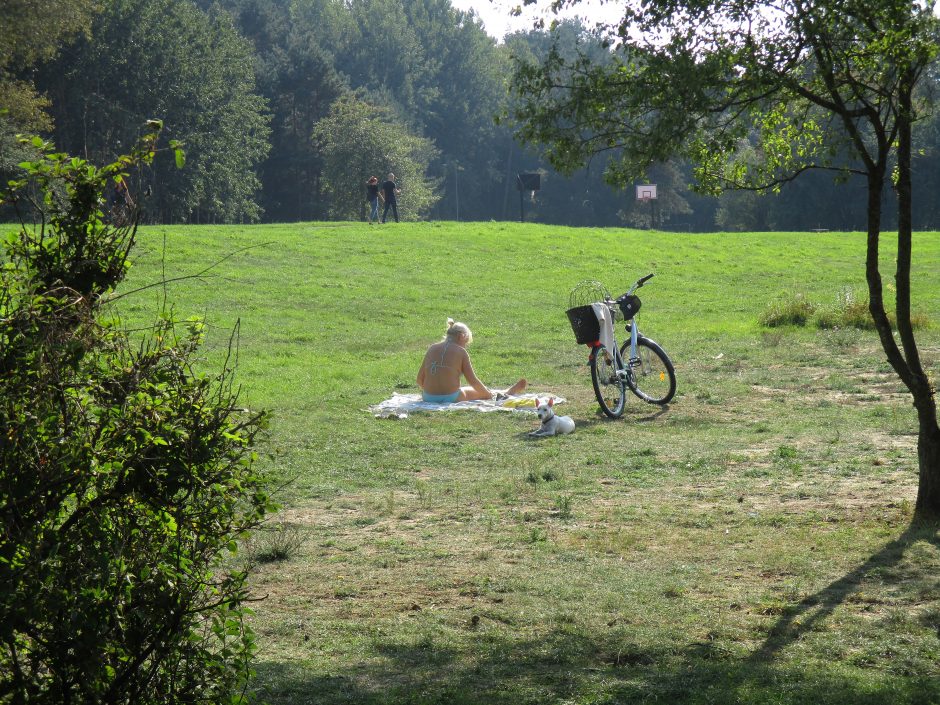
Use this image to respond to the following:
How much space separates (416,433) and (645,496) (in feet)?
12.0

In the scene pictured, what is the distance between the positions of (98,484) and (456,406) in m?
9.99

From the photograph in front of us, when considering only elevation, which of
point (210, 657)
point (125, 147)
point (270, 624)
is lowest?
point (270, 624)

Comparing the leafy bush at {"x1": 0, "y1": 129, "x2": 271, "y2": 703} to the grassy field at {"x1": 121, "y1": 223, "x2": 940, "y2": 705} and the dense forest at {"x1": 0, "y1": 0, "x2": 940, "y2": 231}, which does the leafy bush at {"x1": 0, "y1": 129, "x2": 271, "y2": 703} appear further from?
the dense forest at {"x1": 0, "y1": 0, "x2": 940, "y2": 231}

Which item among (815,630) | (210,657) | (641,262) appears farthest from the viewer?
(641,262)

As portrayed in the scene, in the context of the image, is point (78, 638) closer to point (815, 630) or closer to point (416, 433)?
point (815, 630)

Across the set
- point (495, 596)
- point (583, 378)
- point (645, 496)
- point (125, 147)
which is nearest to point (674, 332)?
point (583, 378)

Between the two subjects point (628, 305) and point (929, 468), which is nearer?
point (929, 468)

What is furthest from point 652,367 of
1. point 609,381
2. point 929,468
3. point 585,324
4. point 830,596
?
point 830,596

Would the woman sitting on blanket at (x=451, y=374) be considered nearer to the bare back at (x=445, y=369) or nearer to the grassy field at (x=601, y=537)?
the bare back at (x=445, y=369)

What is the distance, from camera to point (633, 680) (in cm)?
491

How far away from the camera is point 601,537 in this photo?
738 centimetres

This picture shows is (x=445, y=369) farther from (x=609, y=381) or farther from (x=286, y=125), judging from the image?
(x=286, y=125)

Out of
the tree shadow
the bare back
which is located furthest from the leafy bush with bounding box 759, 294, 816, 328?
the tree shadow

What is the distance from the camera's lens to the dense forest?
5600cm
